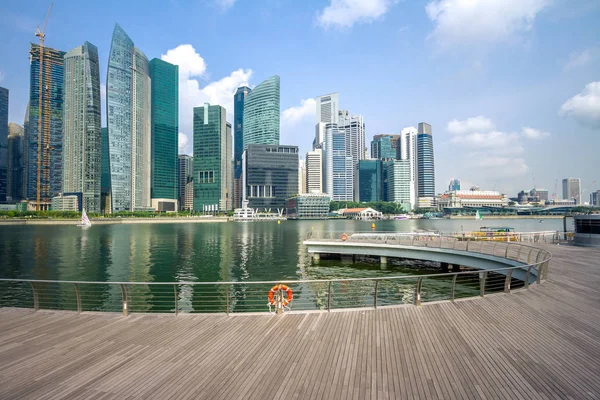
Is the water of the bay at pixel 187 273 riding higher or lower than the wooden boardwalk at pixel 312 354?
lower

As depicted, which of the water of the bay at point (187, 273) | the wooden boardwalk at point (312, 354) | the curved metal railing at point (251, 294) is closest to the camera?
the wooden boardwalk at point (312, 354)

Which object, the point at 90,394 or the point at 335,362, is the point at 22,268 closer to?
the point at 90,394

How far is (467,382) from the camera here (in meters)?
6.02

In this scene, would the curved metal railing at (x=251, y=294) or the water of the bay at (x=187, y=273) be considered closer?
the curved metal railing at (x=251, y=294)

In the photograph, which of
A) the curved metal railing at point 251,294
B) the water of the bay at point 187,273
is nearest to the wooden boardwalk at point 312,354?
the curved metal railing at point 251,294

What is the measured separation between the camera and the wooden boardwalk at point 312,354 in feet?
19.1

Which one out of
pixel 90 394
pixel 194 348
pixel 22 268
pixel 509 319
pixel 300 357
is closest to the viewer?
pixel 90 394

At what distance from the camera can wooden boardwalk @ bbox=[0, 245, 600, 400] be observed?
5.82 m

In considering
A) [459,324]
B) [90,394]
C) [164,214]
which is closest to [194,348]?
[90,394]

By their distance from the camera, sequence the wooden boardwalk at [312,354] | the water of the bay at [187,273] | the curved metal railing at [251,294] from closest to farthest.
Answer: the wooden boardwalk at [312,354]
the curved metal railing at [251,294]
the water of the bay at [187,273]

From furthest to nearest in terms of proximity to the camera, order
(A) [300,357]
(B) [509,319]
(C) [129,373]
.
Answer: (B) [509,319]
(A) [300,357]
(C) [129,373]

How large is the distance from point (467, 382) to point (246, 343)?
507 centimetres

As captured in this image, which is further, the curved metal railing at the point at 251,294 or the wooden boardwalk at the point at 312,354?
the curved metal railing at the point at 251,294

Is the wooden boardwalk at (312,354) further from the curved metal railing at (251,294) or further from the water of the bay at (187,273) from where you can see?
the water of the bay at (187,273)
